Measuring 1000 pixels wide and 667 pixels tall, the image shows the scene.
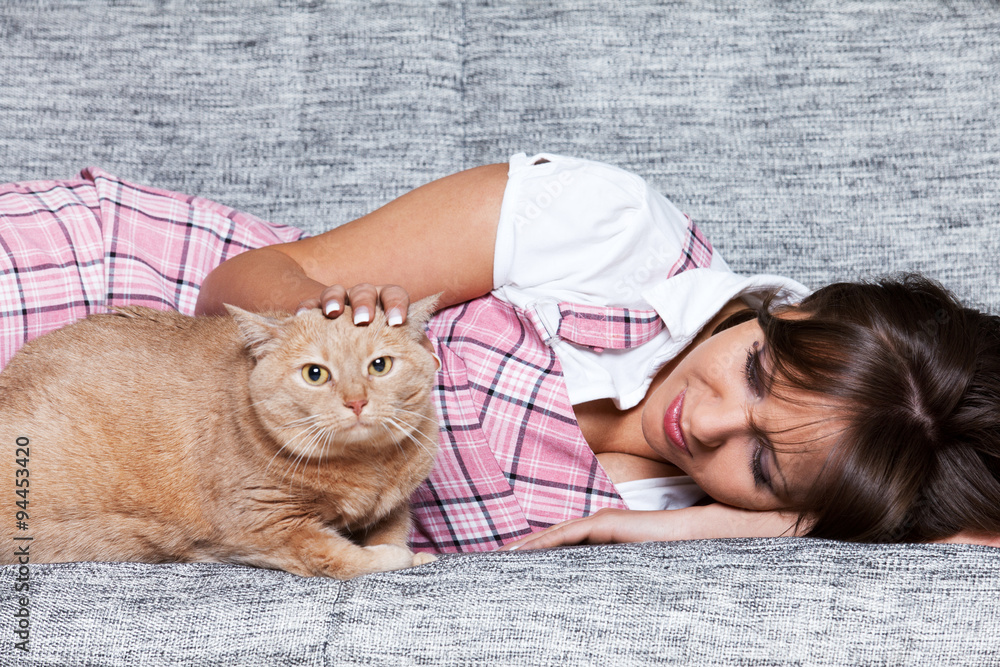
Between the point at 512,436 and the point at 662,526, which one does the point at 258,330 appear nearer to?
the point at 512,436

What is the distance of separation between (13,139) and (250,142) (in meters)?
0.50

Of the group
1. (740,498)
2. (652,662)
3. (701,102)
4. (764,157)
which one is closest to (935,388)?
(740,498)

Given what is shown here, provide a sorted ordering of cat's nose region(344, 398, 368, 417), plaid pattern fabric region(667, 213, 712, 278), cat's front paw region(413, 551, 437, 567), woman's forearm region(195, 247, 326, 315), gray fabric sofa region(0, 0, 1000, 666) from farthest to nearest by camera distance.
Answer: gray fabric sofa region(0, 0, 1000, 666), plaid pattern fabric region(667, 213, 712, 278), woman's forearm region(195, 247, 326, 315), cat's front paw region(413, 551, 437, 567), cat's nose region(344, 398, 368, 417)

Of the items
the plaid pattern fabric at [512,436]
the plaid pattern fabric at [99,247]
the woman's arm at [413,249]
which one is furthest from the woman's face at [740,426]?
the plaid pattern fabric at [99,247]

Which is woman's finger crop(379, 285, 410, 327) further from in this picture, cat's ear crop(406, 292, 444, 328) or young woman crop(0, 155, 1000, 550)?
young woman crop(0, 155, 1000, 550)

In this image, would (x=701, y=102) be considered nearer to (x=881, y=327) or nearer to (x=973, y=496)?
(x=881, y=327)

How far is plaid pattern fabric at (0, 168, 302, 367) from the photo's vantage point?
3.91 ft

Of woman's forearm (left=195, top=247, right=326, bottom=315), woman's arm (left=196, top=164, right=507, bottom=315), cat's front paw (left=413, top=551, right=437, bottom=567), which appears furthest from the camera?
woman's arm (left=196, top=164, right=507, bottom=315)

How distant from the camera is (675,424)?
1.13 m

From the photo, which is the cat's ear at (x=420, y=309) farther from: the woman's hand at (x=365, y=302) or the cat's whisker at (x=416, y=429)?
the cat's whisker at (x=416, y=429)

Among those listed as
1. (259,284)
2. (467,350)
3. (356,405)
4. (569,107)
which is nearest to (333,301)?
(356,405)

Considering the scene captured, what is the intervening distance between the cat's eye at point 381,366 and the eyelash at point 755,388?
556 mm

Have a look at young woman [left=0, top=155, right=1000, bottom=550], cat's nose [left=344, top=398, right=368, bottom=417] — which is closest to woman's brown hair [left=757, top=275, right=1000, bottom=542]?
young woman [left=0, top=155, right=1000, bottom=550]

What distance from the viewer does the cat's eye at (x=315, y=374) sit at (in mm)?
848
